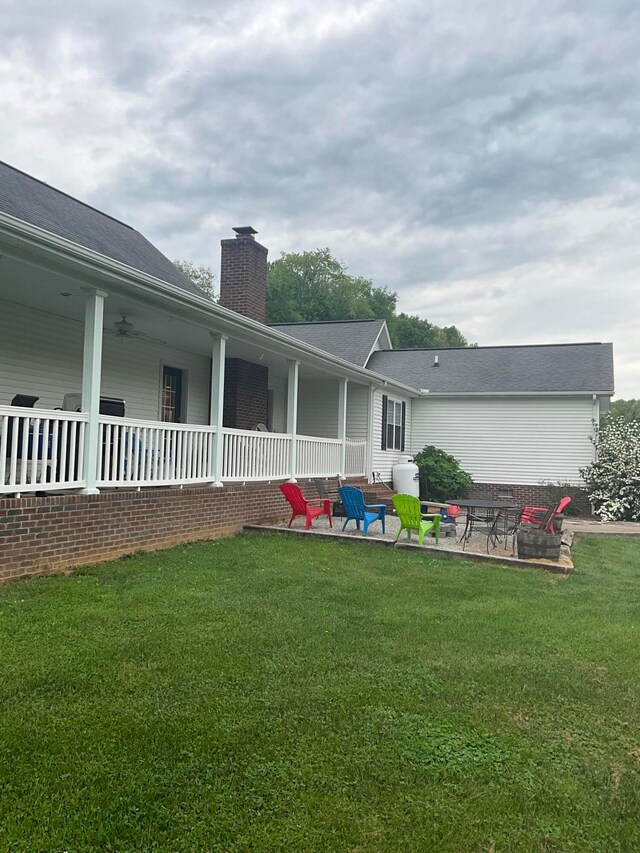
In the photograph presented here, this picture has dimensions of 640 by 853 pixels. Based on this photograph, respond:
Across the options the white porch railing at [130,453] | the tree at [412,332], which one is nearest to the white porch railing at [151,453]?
the white porch railing at [130,453]

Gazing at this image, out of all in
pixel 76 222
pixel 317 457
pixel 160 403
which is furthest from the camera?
pixel 317 457

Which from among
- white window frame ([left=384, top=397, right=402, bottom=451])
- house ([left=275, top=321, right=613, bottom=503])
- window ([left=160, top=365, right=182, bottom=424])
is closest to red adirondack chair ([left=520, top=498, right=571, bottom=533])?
house ([left=275, top=321, right=613, bottom=503])

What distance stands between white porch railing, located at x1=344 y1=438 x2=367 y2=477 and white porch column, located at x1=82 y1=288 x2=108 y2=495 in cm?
832

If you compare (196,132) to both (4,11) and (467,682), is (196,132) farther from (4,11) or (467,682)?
(467,682)

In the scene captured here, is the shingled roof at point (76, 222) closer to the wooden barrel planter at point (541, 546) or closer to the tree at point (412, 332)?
the wooden barrel planter at point (541, 546)

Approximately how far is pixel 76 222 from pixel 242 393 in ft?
16.5

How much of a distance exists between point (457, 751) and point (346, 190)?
72.9ft

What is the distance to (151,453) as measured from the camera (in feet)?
26.0

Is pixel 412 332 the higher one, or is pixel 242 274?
pixel 412 332

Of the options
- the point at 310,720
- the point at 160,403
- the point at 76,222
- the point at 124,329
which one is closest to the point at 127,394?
the point at 160,403

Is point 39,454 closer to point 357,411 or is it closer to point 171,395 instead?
point 171,395

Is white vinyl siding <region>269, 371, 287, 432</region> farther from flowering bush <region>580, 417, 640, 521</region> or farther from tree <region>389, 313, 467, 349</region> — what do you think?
tree <region>389, 313, 467, 349</region>

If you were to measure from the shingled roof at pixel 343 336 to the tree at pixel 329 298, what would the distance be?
25.3 metres

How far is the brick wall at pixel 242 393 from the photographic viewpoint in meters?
13.2
